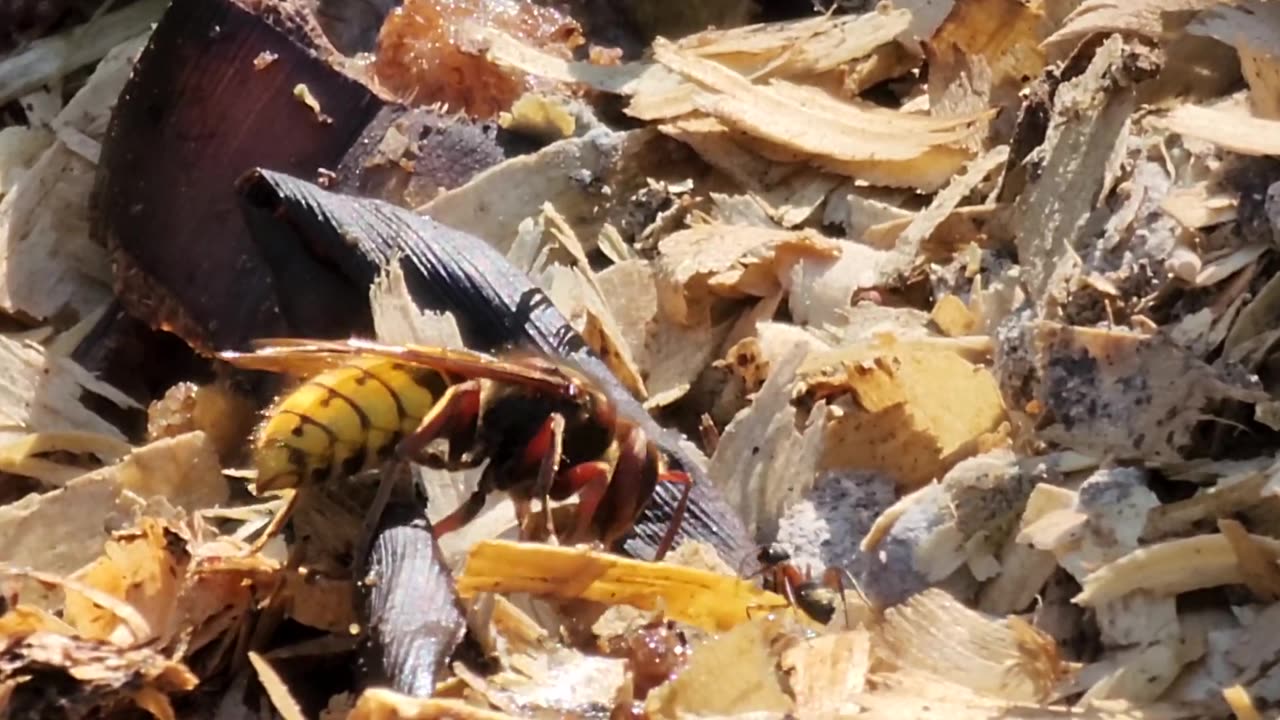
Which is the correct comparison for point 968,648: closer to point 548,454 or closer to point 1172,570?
point 1172,570

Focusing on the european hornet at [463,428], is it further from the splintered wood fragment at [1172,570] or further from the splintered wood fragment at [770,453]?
the splintered wood fragment at [1172,570]

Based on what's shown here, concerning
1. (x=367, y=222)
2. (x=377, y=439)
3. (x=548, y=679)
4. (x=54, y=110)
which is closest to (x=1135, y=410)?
(x=548, y=679)

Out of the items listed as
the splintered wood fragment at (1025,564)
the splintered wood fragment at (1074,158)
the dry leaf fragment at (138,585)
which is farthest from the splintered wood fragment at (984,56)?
the dry leaf fragment at (138,585)

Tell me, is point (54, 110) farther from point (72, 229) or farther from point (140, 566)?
Answer: point (140, 566)

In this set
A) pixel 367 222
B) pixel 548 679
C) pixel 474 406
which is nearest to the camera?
pixel 548 679

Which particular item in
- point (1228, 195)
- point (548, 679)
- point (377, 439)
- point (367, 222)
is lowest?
point (548, 679)

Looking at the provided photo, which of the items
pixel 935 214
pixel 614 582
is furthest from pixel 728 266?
pixel 614 582
